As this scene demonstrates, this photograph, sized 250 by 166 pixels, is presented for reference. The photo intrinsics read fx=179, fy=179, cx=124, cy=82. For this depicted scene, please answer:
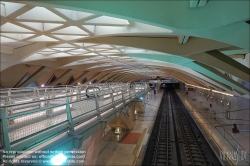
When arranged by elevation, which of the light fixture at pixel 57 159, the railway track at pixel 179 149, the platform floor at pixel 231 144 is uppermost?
the light fixture at pixel 57 159

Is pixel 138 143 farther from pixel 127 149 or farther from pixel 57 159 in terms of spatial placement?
pixel 57 159

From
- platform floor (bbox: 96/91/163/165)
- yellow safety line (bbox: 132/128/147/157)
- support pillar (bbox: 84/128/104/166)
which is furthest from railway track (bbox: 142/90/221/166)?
support pillar (bbox: 84/128/104/166)

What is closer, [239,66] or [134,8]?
[134,8]

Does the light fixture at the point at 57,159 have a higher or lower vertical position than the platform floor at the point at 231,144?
higher

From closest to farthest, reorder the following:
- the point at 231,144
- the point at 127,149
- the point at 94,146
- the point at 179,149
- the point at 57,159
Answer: the point at 57,159 → the point at 94,146 → the point at 231,144 → the point at 127,149 → the point at 179,149

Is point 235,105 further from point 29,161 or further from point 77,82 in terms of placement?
point 77,82

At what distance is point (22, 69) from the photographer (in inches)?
738

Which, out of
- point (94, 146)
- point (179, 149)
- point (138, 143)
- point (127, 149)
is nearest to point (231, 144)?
point (179, 149)

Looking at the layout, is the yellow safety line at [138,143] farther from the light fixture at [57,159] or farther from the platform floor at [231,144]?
the light fixture at [57,159]

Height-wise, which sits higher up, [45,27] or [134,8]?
[45,27]

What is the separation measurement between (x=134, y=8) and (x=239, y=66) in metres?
5.60

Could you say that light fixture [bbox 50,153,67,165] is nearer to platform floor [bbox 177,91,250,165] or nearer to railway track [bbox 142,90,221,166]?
railway track [bbox 142,90,221,166]

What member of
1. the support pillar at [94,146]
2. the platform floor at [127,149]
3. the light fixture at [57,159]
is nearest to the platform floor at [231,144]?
the platform floor at [127,149]

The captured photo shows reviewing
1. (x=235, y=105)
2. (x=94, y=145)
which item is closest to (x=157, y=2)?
(x=94, y=145)
